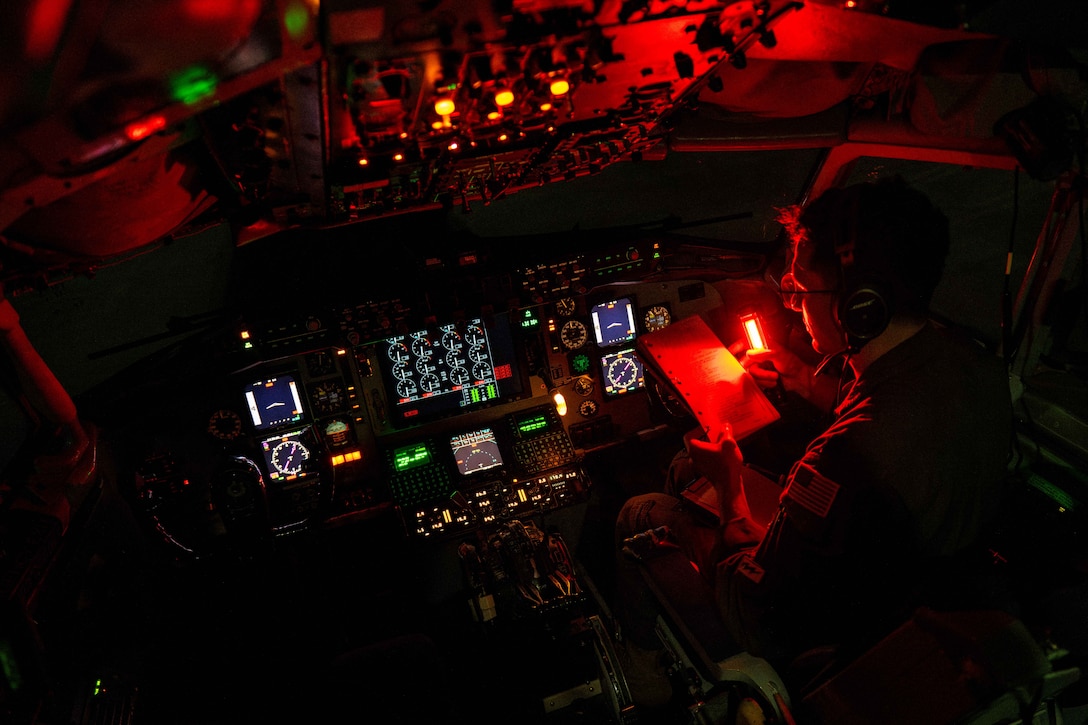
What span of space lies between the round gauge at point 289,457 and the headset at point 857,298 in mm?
2538

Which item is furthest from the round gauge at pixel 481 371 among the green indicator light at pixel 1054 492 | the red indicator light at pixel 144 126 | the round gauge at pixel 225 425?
the green indicator light at pixel 1054 492

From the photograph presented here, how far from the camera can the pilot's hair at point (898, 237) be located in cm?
173

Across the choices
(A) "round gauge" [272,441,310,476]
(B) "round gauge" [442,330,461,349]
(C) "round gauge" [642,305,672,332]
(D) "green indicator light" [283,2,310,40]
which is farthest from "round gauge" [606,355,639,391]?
(D) "green indicator light" [283,2,310,40]

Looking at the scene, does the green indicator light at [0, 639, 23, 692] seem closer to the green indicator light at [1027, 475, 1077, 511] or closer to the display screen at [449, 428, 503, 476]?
the display screen at [449, 428, 503, 476]

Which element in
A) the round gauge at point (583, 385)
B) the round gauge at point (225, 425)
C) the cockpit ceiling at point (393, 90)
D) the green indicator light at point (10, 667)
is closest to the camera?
the cockpit ceiling at point (393, 90)

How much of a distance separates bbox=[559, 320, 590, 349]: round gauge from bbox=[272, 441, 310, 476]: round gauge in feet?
4.85

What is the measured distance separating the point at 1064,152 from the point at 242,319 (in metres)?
3.10

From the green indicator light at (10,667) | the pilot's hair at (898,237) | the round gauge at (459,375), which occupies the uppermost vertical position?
the pilot's hair at (898,237)

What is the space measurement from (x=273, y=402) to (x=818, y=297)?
2.54 m

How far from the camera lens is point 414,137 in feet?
5.79

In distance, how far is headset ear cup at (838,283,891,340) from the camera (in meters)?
1.71

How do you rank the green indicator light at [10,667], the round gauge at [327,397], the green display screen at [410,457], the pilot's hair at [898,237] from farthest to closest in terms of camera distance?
the green display screen at [410,457] < the round gauge at [327,397] < the pilot's hair at [898,237] < the green indicator light at [10,667]

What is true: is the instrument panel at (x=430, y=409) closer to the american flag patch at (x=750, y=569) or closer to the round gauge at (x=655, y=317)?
the round gauge at (x=655, y=317)

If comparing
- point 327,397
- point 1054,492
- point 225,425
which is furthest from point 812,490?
point 225,425
